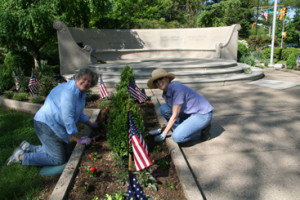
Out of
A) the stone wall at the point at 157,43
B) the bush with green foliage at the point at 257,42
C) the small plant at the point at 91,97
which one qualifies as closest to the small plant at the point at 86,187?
the small plant at the point at 91,97

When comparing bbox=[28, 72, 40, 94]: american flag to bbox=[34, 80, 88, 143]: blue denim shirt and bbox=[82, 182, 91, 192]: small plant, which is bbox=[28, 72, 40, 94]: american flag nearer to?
bbox=[34, 80, 88, 143]: blue denim shirt

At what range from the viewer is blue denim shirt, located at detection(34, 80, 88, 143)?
2.79 metres

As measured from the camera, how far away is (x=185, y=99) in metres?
3.45

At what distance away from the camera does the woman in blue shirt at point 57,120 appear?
9.21ft

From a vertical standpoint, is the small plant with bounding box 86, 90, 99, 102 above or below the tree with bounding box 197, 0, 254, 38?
below

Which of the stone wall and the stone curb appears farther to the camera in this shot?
the stone wall

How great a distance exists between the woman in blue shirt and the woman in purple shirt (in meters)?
0.95

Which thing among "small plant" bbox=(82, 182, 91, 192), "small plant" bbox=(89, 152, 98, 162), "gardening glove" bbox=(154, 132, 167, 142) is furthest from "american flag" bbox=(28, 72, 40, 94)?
"small plant" bbox=(82, 182, 91, 192)

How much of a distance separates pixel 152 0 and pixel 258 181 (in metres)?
26.7

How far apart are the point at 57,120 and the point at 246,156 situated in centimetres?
256

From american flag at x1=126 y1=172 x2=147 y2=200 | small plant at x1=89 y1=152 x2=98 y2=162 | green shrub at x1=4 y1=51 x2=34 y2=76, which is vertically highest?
green shrub at x1=4 y1=51 x2=34 y2=76

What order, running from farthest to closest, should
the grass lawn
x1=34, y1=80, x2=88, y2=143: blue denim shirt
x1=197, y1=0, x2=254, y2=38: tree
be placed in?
x1=197, y1=0, x2=254, y2=38: tree
x1=34, y1=80, x2=88, y2=143: blue denim shirt
the grass lawn

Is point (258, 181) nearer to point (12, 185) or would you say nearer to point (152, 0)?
point (12, 185)

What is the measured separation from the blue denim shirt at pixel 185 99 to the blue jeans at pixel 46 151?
164 cm
